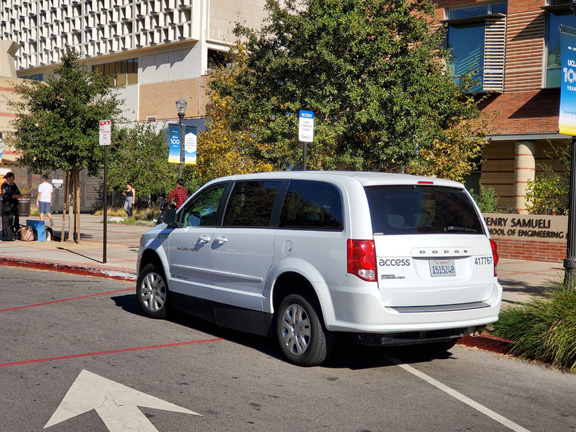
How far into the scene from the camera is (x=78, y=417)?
5012 millimetres

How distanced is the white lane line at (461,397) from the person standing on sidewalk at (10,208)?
1479 cm

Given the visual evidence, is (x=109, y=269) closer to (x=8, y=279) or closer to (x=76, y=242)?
(x=8, y=279)

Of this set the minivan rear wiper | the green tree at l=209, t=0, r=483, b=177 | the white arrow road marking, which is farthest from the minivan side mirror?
the green tree at l=209, t=0, r=483, b=177

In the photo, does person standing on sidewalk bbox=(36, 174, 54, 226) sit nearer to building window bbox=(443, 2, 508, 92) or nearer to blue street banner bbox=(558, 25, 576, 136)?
building window bbox=(443, 2, 508, 92)

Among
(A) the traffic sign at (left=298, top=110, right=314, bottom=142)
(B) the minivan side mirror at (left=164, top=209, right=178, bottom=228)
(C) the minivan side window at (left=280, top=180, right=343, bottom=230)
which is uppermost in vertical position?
(A) the traffic sign at (left=298, top=110, right=314, bottom=142)

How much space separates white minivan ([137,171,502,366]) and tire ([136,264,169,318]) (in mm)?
1162

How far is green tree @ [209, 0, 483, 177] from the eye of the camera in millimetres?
14398

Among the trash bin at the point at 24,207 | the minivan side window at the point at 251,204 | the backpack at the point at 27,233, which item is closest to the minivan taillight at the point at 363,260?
the minivan side window at the point at 251,204

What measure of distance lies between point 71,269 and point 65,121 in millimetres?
5850

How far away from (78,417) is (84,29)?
60575mm

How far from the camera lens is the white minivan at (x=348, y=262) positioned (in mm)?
6125

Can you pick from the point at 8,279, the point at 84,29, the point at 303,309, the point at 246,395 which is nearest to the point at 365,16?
the point at 8,279

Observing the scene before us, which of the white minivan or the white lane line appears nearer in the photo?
the white lane line

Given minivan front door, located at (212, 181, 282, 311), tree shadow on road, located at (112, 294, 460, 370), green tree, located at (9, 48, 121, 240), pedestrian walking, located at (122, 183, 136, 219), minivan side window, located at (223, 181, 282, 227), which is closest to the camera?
tree shadow on road, located at (112, 294, 460, 370)
